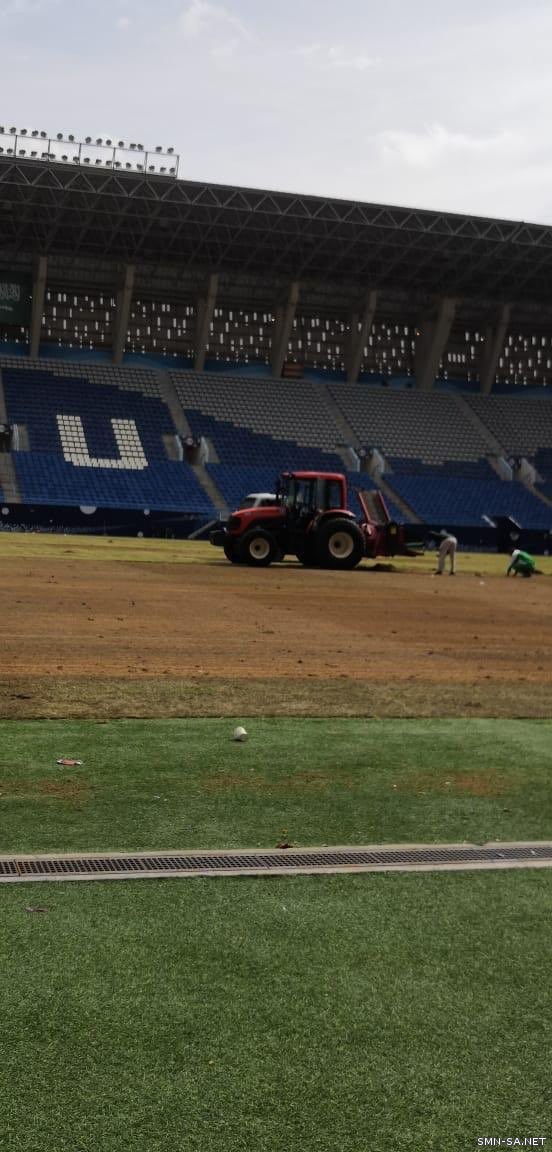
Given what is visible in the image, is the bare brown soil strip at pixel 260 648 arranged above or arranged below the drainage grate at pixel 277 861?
below

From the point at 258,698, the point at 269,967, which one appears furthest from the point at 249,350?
the point at 269,967

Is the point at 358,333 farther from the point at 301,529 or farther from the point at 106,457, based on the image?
the point at 301,529

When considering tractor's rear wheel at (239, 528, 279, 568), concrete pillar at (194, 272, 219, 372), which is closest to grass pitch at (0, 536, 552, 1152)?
tractor's rear wheel at (239, 528, 279, 568)

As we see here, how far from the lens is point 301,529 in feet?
96.0

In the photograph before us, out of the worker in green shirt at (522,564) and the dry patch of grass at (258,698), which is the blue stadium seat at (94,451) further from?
the dry patch of grass at (258,698)

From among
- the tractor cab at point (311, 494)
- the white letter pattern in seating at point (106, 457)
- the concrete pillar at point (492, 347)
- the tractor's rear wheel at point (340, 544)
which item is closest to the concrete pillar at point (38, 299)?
the white letter pattern in seating at point (106, 457)

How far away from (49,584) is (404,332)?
52924 mm

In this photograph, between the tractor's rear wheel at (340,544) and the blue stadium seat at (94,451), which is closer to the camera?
the tractor's rear wheel at (340,544)

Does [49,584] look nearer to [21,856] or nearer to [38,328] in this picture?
[21,856]

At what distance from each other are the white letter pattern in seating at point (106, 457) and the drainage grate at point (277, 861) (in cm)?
4877

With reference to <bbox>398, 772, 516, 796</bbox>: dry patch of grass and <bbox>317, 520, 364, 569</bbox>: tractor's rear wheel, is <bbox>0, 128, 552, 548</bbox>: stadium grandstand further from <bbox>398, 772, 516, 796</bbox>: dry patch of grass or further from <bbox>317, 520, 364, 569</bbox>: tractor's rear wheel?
<bbox>398, 772, 516, 796</bbox>: dry patch of grass

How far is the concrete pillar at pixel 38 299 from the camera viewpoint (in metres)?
58.2

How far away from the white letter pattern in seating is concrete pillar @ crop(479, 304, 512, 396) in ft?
83.7

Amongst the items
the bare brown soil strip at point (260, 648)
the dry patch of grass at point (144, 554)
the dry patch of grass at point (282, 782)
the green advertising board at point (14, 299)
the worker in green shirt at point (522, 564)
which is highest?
the green advertising board at point (14, 299)
